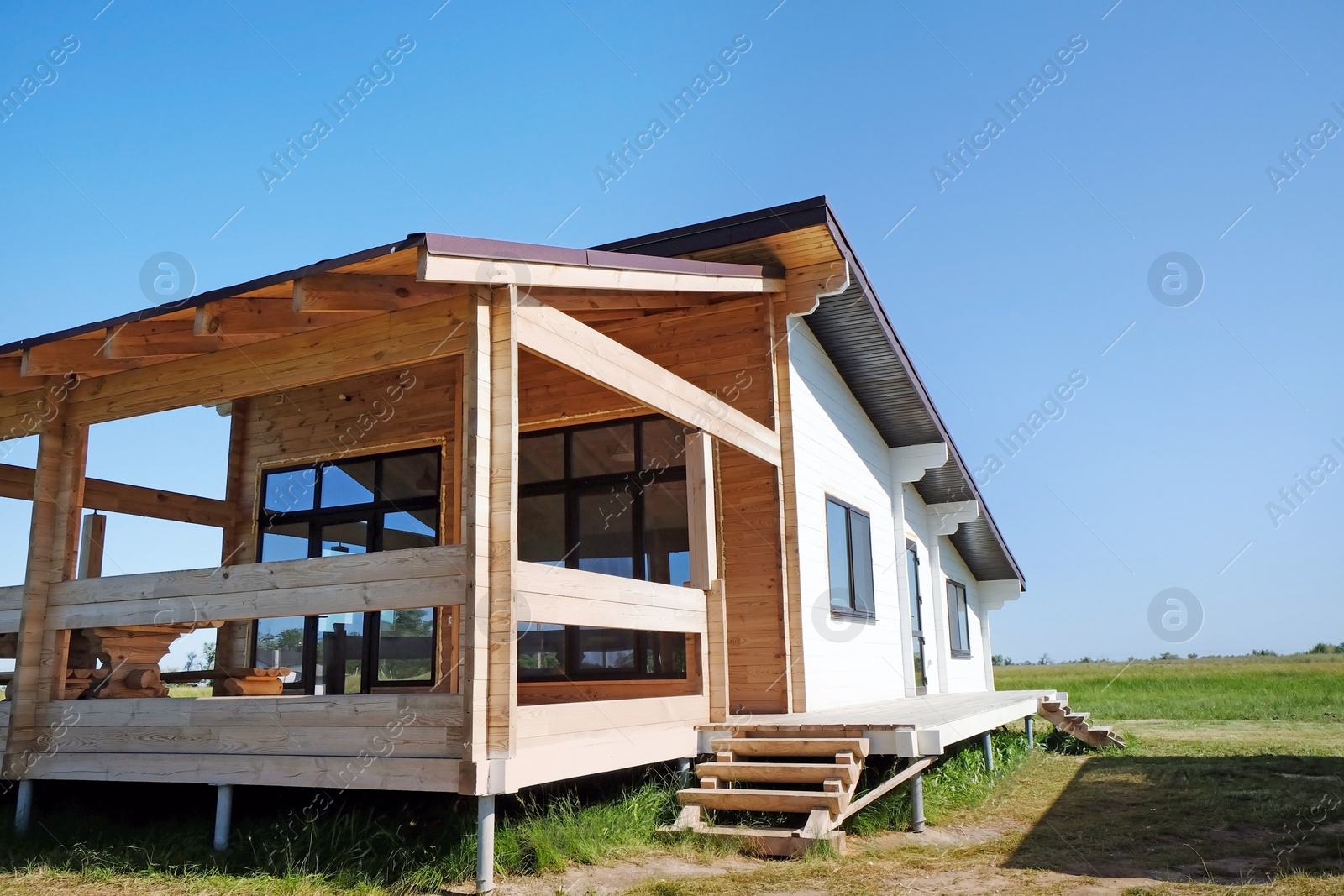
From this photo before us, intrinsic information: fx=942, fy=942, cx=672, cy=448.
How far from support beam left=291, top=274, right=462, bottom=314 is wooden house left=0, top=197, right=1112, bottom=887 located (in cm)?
2

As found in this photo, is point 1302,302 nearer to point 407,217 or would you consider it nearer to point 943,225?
point 943,225

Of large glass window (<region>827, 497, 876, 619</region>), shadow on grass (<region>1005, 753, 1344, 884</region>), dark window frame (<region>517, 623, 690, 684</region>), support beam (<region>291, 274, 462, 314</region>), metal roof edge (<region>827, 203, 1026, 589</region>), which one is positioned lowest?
shadow on grass (<region>1005, 753, 1344, 884</region>)

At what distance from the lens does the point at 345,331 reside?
5.38 metres

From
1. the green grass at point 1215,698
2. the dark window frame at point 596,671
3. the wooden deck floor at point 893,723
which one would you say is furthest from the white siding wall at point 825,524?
the green grass at point 1215,698

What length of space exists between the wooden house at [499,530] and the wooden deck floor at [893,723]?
31 mm

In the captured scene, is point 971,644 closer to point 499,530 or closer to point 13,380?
point 499,530

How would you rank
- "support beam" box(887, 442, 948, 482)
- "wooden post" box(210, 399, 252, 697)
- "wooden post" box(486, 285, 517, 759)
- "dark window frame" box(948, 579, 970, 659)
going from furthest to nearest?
"dark window frame" box(948, 579, 970, 659) < "support beam" box(887, 442, 948, 482) < "wooden post" box(210, 399, 252, 697) < "wooden post" box(486, 285, 517, 759)

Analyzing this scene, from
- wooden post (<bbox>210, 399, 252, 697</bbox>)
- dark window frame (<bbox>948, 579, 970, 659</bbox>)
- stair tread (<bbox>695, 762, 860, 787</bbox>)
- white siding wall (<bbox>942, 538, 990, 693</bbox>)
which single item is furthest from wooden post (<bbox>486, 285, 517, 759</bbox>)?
dark window frame (<bbox>948, 579, 970, 659</bbox>)

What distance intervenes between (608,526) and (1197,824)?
15.6 feet

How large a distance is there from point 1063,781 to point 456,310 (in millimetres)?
7449

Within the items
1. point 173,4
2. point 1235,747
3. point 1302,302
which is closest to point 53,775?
point 173,4

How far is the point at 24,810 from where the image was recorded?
5.85 metres

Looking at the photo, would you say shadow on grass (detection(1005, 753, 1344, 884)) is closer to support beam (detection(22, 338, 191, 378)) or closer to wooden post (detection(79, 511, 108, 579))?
support beam (detection(22, 338, 191, 378))

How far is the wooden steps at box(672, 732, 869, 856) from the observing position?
5.20 m
